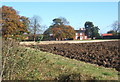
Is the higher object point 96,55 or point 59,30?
point 59,30

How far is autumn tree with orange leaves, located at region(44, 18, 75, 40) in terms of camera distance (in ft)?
195

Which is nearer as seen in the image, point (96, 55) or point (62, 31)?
point (96, 55)

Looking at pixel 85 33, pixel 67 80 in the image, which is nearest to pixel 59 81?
pixel 67 80

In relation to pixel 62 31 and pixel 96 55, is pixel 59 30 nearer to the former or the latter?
pixel 62 31

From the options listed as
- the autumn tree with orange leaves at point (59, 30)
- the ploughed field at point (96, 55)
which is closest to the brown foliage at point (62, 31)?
the autumn tree with orange leaves at point (59, 30)

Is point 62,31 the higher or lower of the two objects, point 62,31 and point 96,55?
the higher

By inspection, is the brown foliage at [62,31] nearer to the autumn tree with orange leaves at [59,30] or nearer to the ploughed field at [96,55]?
the autumn tree with orange leaves at [59,30]

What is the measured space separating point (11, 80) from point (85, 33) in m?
82.8

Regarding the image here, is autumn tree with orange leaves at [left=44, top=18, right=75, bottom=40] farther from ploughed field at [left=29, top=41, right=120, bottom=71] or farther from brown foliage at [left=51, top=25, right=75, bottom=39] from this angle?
ploughed field at [left=29, top=41, right=120, bottom=71]

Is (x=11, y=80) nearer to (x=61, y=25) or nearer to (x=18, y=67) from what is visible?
(x=18, y=67)

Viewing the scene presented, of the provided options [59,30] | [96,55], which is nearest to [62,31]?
[59,30]

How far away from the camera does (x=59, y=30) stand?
59.9m

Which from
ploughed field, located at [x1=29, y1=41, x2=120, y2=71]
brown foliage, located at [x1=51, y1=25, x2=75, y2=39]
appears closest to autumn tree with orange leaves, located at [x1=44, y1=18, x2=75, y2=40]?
brown foliage, located at [x1=51, y1=25, x2=75, y2=39]

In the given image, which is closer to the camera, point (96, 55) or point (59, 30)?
point (96, 55)
